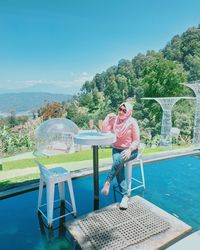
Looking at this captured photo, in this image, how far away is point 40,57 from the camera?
55.7 m

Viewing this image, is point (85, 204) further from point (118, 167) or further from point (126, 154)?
point (126, 154)

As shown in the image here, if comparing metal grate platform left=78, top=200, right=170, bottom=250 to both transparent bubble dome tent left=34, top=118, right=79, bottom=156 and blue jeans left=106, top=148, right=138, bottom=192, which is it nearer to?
blue jeans left=106, top=148, right=138, bottom=192

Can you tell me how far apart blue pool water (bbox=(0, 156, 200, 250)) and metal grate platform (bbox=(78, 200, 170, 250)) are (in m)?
0.29

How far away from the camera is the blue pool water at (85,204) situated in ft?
8.15

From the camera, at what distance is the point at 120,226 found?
2.62 metres

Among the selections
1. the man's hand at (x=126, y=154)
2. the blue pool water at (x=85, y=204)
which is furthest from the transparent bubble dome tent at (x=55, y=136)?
the man's hand at (x=126, y=154)

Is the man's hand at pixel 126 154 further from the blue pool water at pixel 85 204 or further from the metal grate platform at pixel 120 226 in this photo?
the blue pool water at pixel 85 204

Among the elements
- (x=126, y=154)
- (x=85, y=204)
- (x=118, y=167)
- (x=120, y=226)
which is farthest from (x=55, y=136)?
(x=120, y=226)

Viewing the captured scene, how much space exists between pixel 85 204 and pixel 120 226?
82 centimetres

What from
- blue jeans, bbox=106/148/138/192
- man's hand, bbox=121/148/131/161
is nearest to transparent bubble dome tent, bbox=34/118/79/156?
blue jeans, bbox=106/148/138/192

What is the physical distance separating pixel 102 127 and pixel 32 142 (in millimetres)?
8889

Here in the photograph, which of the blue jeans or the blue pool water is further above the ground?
the blue jeans

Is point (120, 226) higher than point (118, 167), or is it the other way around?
point (118, 167)

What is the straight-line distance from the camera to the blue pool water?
2484mm
